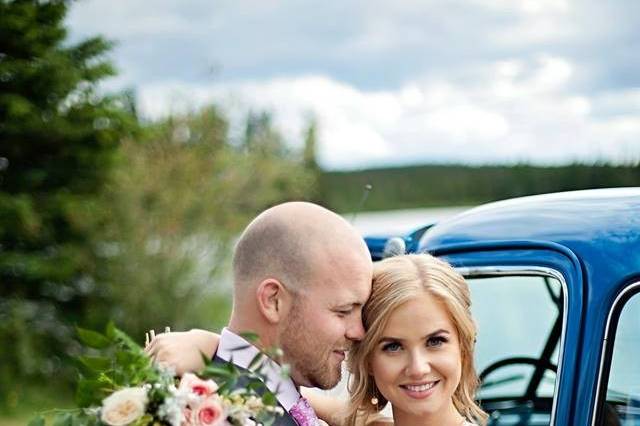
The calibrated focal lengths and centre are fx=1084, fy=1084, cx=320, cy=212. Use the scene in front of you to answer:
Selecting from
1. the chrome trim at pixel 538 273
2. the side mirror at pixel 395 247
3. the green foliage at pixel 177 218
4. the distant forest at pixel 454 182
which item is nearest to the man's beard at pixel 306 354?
the chrome trim at pixel 538 273

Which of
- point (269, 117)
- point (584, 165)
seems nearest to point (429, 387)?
point (584, 165)

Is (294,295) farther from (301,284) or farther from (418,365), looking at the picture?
(418,365)

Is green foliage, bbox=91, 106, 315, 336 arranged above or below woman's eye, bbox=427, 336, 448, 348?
below

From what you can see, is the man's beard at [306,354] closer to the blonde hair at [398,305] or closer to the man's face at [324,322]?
the man's face at [324,322]

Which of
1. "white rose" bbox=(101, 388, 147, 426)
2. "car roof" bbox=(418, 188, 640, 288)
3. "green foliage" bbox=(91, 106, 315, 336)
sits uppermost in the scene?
"car roof" bbox=(418, 188, 640, 288)

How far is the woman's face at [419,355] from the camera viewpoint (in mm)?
3049

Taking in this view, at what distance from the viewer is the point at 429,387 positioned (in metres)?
3.07

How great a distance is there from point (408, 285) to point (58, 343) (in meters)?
9.96

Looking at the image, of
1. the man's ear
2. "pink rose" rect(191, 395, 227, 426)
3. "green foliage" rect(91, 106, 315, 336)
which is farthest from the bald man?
"green foliage" rect(91, 106, 315, 336)

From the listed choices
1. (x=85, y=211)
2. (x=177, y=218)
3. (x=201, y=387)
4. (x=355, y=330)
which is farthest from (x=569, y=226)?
(x=177, y=218)

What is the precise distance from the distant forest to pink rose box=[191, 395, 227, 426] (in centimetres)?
871

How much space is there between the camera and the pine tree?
11914 mm

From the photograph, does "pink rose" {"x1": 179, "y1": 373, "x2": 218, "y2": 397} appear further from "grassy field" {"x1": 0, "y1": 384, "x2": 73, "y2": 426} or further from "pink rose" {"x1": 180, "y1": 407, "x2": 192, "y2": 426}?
"grassy field" {"x1": 0, "y1": 384, "x2": 73, "y2": 426}

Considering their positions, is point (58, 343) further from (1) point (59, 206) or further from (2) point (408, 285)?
(2) point (408, 285)
